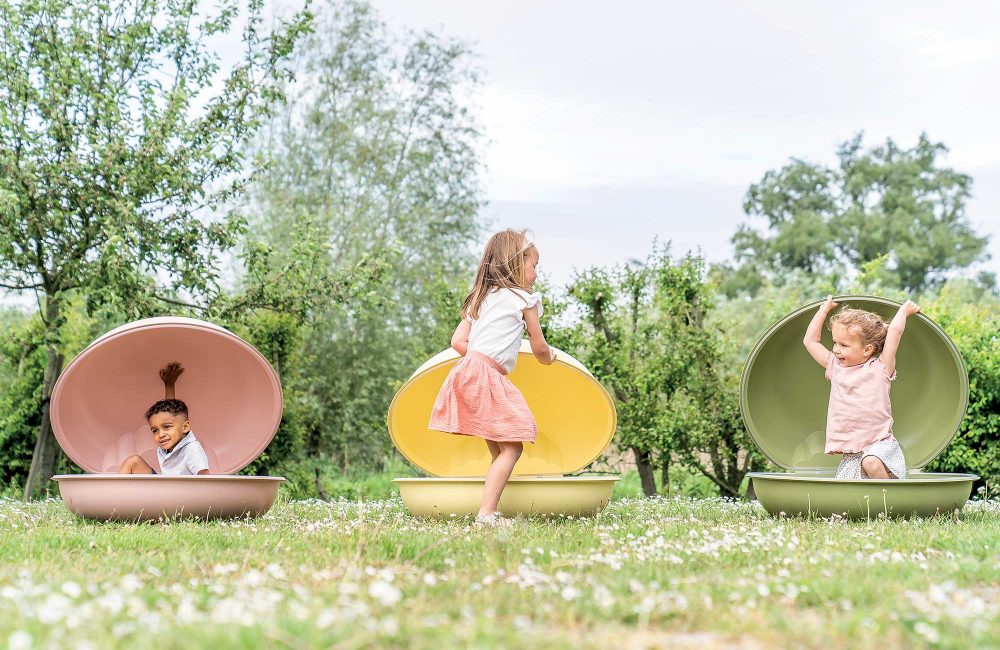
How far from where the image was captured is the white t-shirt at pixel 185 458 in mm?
5719

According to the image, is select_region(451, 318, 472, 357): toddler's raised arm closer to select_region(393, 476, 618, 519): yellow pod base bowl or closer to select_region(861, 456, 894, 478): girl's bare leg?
select_region(393, 476, 618, 519): yellow pod base bowl

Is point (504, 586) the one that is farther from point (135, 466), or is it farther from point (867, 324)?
point (135, 466)

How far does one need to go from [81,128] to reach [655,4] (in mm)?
6196

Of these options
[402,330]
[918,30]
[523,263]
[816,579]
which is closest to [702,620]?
[816,579]

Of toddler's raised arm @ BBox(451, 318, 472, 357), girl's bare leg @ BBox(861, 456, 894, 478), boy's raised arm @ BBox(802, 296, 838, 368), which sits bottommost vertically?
girl's bare leg @ BBox(861, 456, 894, 478)

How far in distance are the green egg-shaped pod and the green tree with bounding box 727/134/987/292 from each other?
82.3 ft

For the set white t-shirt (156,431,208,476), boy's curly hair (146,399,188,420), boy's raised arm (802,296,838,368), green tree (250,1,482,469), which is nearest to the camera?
boy's raised arm (802,296,838,368)

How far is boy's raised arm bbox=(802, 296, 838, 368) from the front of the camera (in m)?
5.52

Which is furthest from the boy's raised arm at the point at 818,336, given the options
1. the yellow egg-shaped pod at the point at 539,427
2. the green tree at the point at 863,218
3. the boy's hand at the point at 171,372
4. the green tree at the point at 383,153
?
the green tree at the point at 863,218

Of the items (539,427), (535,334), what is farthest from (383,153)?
(535,334)

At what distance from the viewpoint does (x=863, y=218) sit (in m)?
30.9

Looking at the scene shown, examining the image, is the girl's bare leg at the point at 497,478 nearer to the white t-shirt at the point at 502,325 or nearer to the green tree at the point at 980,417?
the white t-shirt at the point at 502,325

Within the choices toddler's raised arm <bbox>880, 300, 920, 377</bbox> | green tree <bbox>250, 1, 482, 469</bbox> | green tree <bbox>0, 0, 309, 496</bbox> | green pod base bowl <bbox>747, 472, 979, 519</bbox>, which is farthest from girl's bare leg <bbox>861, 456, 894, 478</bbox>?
green tree <bbox>250, 1, 482, 469</bbox>

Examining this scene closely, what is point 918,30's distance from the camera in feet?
53.9
